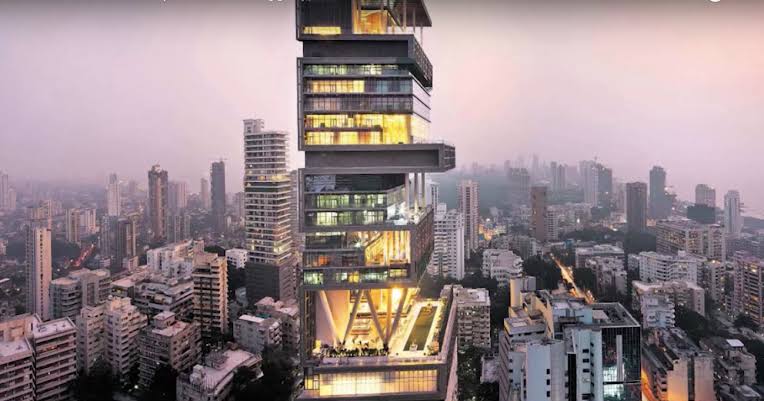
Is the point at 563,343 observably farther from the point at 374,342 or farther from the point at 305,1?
the point at 305,1

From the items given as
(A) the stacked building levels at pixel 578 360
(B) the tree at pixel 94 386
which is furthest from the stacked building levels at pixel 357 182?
(B) the tree at pixel 94 386

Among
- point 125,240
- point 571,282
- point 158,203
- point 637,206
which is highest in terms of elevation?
point 158,203

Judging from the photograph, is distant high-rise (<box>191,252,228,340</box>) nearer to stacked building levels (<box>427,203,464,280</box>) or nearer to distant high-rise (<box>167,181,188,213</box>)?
distant high-rise (<box>167,181,188,213</box>)

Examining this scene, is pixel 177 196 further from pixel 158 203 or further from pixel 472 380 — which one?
pixel 472 380

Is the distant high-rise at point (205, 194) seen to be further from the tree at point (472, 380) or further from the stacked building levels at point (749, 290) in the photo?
the stacked building levels at point (749, 290)

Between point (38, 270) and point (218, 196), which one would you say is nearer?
point (38, 270)

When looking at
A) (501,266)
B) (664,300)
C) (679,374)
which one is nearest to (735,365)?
(679,374)

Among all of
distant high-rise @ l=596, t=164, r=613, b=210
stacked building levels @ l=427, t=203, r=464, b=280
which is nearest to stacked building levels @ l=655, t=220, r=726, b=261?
distant high-rise @ l=596, t=164, r=613, b=210
